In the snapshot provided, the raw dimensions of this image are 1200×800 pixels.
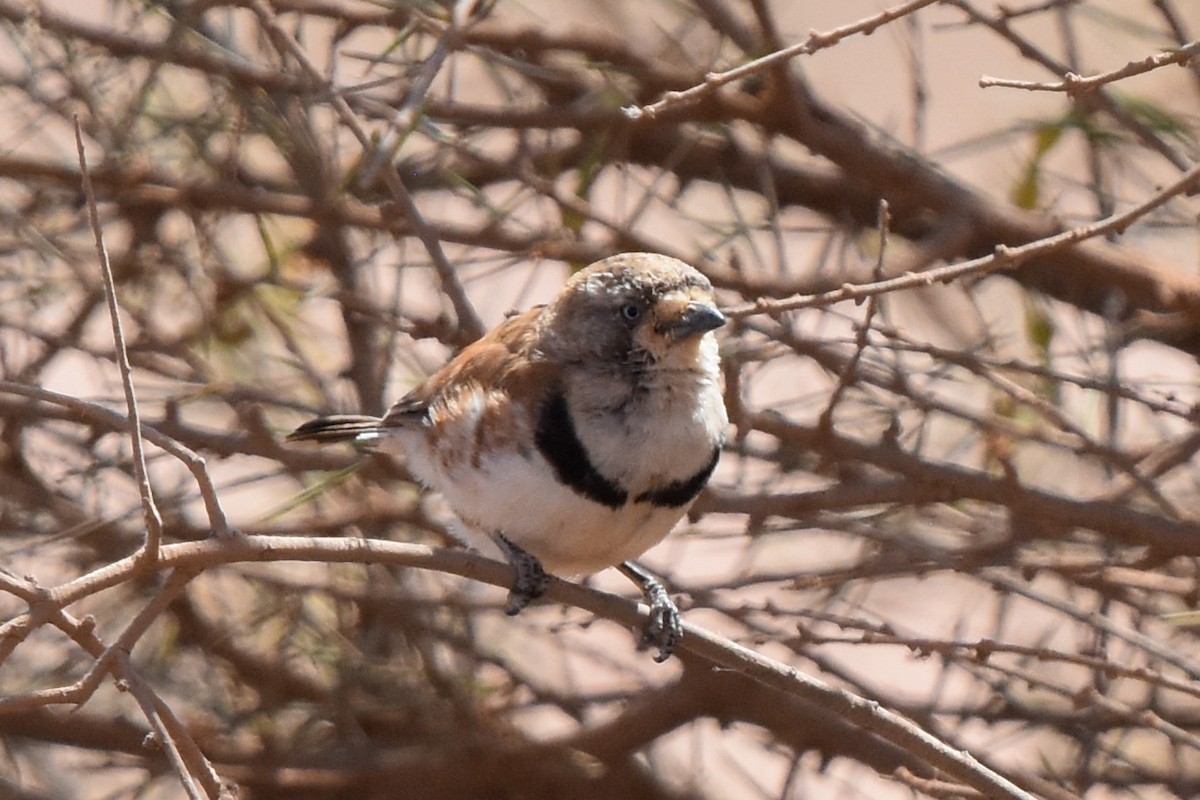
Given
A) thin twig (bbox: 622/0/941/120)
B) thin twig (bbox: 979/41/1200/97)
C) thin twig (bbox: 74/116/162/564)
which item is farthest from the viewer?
thin twig (bbox: 622/0/941/120)

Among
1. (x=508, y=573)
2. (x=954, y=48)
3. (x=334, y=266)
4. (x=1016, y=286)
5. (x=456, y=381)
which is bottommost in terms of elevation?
(x=508, y=573)

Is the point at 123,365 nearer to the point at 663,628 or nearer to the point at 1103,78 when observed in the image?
the point at 663,628

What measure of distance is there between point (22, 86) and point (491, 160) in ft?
3.71

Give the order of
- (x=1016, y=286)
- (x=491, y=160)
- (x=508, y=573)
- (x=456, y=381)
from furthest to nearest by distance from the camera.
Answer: (x=1016, y=286) < (x=491, y=160) < (x=456, y=381) < (x=508, y=573)

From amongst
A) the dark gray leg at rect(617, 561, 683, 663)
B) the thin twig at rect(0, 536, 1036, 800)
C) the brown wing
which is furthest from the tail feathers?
the thin twig at rect(0, 536, 1036, 800)

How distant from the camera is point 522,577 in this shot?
2.90 m

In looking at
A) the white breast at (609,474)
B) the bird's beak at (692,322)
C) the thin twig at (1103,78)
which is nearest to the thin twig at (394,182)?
the white breast at (609,474)

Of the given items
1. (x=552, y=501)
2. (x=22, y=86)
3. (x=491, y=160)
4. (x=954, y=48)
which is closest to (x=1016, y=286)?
(x=491, y=160)

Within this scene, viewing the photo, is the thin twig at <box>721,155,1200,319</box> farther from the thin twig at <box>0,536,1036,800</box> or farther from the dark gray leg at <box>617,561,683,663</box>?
the dark gray leg at <box>617,561,683,663</box>

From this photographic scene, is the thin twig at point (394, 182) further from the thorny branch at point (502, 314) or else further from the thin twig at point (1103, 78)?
the thin twig at point (1103, 78)

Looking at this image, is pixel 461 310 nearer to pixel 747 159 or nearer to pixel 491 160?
pixel 491 160

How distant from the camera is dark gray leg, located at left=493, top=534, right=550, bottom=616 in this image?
9.45 feet

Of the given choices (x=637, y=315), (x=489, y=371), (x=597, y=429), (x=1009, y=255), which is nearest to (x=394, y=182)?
(x=489, y=371)

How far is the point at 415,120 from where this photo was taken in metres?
2.84
